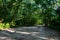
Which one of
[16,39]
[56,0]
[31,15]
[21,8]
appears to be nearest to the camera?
[16,39]

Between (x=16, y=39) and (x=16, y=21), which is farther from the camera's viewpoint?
(x=16, y=21)

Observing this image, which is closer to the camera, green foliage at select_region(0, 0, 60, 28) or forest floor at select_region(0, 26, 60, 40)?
forest floor at select_region(0, 26, 60, 40)

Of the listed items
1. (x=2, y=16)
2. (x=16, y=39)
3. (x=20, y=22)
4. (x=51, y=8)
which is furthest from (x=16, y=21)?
(x=16, y=39)

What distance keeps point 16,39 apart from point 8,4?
10.6 metres

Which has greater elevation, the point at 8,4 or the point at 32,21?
the point at 8,4

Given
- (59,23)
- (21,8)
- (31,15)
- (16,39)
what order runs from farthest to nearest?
(31,15), (21,8), (59,23), (16,39)

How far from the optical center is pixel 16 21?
22547 mm

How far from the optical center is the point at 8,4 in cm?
1959

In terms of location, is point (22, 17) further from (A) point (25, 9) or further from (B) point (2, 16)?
(B) point (2, 16)

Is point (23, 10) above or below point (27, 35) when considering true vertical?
above

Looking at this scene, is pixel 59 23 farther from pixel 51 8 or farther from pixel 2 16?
pixel 2 16

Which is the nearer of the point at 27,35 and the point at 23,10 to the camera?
the point at 27,35

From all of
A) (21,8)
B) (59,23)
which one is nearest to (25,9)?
(21,8)

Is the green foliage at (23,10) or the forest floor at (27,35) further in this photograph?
the green foliage at (23,10)
